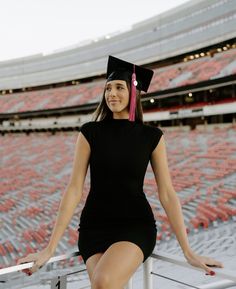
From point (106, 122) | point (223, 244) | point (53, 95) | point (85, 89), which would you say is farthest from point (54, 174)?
point (53, 95)

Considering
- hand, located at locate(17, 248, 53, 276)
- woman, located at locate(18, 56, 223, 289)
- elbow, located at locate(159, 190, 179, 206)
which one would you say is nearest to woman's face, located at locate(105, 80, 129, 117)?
woman, located at locate(18, 56, 223, 289)

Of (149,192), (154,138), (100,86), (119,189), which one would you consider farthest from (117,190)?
(100,86)

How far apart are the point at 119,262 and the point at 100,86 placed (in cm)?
3925

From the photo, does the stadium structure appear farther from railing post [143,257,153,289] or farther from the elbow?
the elbow

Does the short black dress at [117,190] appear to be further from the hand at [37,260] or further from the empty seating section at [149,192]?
the empty seating section at [149,192]

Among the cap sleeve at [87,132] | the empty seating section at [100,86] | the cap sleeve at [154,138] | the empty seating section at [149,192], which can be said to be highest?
the empty seating section at [100,86]

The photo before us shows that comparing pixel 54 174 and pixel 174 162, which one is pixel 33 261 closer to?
pixel 174 162

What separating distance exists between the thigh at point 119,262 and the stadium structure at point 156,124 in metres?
0.27

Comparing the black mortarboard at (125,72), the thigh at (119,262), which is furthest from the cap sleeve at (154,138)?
the thigh at (119,262)

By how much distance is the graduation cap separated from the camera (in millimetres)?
2107

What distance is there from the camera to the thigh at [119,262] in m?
1.53

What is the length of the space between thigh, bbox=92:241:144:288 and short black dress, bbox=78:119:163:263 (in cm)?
5

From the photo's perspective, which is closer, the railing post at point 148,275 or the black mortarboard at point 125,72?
the railing post at point 148,275

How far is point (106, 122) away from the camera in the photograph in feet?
6.79
